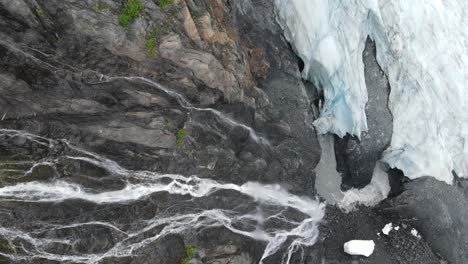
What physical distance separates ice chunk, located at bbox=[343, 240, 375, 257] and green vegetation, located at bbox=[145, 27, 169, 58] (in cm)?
958

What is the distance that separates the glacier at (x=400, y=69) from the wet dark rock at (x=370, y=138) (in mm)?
240

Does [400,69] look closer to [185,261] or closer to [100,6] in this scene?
[185,261]

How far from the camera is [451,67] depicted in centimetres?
1445

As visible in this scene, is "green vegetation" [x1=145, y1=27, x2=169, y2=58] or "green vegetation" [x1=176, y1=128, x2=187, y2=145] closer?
"green vegetation" [x1=145, y1=27, x2=169, y2=58]

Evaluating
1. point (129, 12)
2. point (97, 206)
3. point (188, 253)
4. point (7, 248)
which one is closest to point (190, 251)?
point (188, 253)

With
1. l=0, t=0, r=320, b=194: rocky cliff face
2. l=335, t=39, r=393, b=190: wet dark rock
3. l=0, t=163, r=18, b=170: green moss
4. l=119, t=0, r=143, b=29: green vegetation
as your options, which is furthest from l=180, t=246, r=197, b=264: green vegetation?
l=335, t=39, r=393, b=190: wet dark rock

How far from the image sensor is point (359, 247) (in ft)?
45.2

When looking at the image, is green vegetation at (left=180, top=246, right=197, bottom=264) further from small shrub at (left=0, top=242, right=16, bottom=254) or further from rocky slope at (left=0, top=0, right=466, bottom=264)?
small shrub at (left=0, top=242, right=16, bottom=254)

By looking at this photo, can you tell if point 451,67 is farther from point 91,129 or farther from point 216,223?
point 91,129

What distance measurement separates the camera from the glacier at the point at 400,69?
46.3 feet

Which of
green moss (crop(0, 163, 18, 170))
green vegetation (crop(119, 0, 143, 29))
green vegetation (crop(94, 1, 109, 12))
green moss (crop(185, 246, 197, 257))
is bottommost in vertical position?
green moss (crop(185, 246, 197, 257))

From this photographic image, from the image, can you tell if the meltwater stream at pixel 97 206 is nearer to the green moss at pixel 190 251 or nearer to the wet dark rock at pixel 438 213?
the green moss at pixel 190 251

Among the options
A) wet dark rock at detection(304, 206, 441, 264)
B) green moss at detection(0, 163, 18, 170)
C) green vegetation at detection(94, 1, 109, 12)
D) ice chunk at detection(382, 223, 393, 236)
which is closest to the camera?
green moss at detection(0, 163, 18, 170)

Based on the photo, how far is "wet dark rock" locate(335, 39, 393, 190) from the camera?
14273mm
